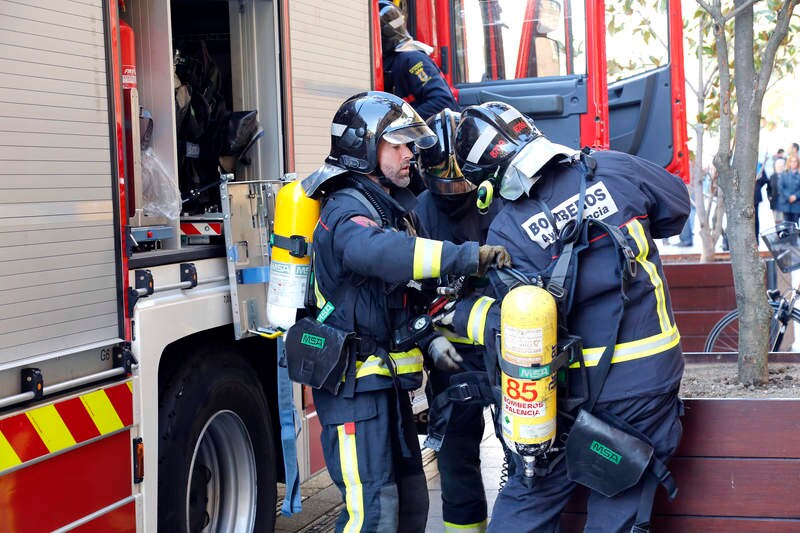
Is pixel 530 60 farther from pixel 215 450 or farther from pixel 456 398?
pixel 215 450

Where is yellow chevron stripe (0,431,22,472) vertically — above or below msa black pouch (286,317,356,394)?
below

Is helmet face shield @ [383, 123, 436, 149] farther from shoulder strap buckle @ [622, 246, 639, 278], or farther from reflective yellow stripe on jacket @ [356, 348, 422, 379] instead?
shoulder strap buckle @ [622, 246, 639, 278]

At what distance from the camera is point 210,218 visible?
155 inches

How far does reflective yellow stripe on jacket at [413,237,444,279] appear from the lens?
3.08m

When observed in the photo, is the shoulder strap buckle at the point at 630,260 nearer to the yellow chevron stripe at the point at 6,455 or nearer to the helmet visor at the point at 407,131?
the helmet visor at the point at 407,131

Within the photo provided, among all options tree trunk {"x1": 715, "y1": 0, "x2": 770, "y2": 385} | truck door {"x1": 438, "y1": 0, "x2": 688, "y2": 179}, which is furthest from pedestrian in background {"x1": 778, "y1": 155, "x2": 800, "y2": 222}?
tree trunk {"x1": 715, "y1": 0, "x2": 770, "y2": 385}

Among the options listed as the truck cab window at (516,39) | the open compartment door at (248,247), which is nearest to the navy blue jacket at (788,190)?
the truck cab window at (516,39)

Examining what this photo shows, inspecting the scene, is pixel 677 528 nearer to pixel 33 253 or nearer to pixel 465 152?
pixel 465 152

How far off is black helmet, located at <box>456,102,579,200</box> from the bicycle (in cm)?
359

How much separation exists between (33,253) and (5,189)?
20 cm

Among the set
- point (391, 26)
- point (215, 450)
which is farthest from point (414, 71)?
point (215, 450)

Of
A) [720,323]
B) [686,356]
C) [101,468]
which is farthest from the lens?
[720,323]

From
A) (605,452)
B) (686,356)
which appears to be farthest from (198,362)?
(686,356)

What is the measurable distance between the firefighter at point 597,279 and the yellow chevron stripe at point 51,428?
1.27 m
